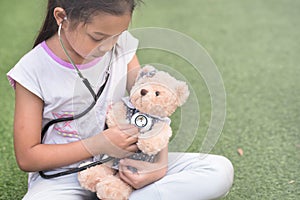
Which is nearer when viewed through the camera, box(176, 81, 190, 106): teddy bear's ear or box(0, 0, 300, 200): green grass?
box(176, 81, 190, 106): teddy bear's ear

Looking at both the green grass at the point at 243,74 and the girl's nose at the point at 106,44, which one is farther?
the green grass at the point at 243,74

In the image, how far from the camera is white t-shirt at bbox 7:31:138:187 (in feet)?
4.12

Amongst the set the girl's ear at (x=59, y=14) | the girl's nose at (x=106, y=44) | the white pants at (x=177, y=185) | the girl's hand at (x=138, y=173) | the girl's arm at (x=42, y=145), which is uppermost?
the girl's ear at (x=59, y=14)

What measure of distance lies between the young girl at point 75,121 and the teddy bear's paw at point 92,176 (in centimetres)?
3

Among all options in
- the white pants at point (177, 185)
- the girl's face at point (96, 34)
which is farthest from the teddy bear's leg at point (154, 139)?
the girl's face at point (96, 34)

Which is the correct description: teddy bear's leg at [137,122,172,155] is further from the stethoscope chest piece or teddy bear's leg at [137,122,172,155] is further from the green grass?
the green grass

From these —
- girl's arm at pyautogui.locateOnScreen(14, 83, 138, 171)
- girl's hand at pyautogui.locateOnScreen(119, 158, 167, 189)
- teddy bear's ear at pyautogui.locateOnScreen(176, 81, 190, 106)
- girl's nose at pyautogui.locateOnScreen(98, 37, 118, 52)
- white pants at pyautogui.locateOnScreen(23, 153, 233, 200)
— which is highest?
girl's nose at pyautogui.locateOnScreen(98, 37, 118, 52)

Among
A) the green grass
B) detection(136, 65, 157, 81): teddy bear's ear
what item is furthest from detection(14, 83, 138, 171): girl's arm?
the green grass

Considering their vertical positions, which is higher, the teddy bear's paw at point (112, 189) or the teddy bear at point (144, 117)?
the teddy bear at point (144, 117)

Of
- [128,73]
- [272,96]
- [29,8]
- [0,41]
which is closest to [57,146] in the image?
[128,73]

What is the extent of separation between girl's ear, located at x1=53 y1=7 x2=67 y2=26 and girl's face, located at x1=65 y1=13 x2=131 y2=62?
2 centimetres

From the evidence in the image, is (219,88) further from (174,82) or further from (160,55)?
(160,55)

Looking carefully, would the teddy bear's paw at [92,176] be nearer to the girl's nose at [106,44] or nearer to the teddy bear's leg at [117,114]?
the teddy bear's leg at [117,114]

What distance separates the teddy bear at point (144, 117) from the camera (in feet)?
3.90
